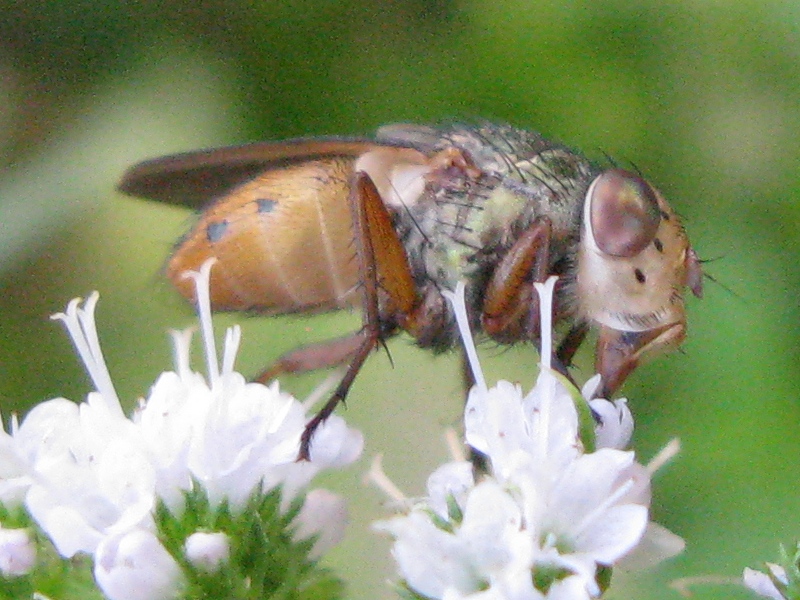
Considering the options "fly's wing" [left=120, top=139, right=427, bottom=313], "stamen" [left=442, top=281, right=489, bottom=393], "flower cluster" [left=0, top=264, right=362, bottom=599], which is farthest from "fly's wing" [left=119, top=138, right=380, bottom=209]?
"stamen" [left=442, top=281, right=489, bottom=393]

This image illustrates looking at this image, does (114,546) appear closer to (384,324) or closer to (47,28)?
(384,324)

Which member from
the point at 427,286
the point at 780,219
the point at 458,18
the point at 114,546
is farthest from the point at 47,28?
the point at 114,546

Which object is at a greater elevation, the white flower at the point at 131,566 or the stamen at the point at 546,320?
the stamen at the point at 546,320

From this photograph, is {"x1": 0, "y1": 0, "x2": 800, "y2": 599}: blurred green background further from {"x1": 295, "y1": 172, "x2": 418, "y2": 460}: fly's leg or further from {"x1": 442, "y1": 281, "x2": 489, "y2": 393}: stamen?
{"x1": 442, "y1": 281, "x2": 489, "y2": 393}: stamen

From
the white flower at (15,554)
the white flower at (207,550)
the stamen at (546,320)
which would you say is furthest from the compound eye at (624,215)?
the white flower at (15,554)

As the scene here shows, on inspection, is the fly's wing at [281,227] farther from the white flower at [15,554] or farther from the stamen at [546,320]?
the white flower at [15,554]

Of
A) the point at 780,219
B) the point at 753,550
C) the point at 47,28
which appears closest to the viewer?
the point at 753,550

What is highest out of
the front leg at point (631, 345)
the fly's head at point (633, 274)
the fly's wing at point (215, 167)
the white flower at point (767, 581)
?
the fly's wing at point (215, 167)

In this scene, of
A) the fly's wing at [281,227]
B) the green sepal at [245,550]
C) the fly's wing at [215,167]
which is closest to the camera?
the green sepal at [245,550]
